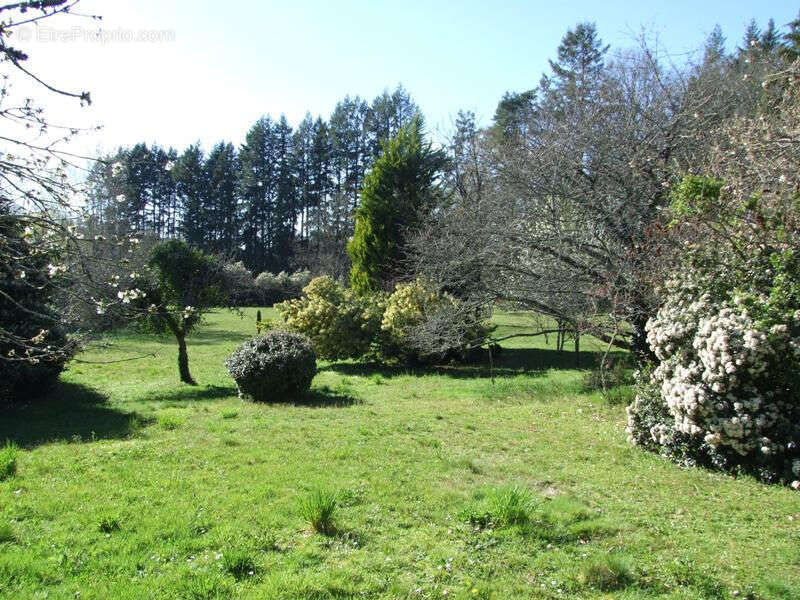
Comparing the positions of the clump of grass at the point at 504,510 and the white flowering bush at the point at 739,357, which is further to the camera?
the white flowering bush at the point at 739,357

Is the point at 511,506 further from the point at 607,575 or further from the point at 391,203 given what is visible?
the point at 391,203

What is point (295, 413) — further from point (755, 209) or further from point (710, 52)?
A: point (710, 52)

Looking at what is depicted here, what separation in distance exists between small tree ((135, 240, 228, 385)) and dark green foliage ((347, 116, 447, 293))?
7681 mm

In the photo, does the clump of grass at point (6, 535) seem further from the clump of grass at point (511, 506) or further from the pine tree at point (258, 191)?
the pine tree at point (258, 191)

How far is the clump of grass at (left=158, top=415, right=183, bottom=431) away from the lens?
28.9 feet

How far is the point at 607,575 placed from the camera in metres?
3.91

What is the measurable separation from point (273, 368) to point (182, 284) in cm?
433

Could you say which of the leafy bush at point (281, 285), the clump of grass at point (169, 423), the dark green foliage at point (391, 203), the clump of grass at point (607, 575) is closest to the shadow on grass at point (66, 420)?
the clump of grass at point (169, 423)

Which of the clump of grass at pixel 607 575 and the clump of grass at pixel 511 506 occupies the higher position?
the clump of grass at pixel 511 506

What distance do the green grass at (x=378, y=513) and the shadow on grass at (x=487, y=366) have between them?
6721 mm

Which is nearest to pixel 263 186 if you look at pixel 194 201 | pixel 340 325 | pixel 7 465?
pixel 194 201

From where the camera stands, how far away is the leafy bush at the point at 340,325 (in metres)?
17.5

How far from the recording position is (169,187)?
179 ft

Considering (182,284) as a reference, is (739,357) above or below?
below
